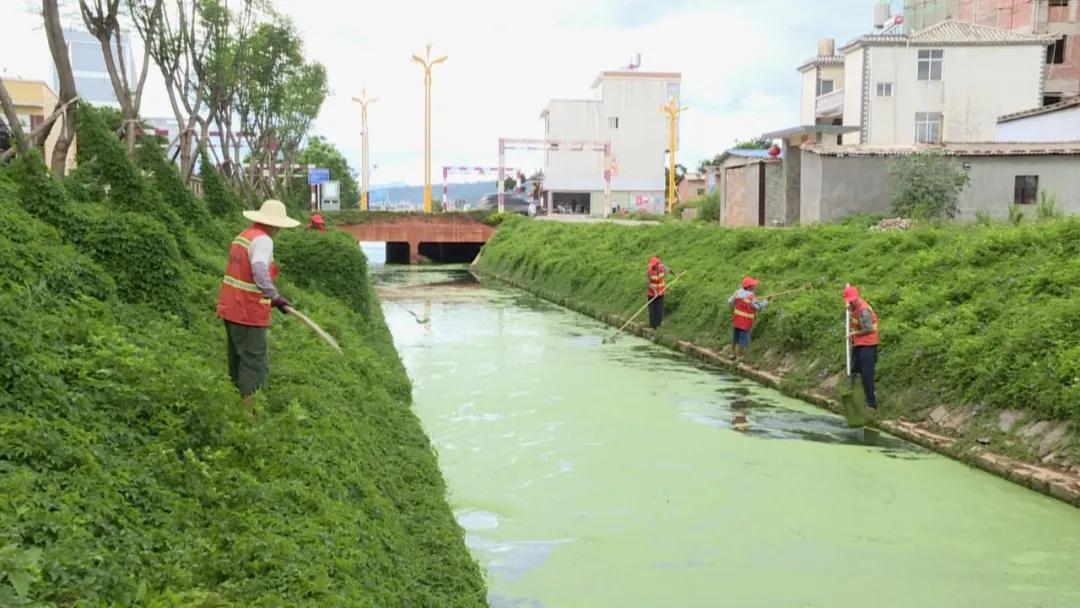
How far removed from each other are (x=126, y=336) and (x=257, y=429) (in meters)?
1.71

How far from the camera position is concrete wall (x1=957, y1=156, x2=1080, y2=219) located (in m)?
23.7

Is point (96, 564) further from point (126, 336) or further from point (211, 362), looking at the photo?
point (211, 362)

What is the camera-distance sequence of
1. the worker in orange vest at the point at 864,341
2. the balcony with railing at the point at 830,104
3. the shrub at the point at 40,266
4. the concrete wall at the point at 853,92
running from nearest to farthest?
1. the shrub at the point at 40,266
2. the worker in orange vest at the point at 864,341
3. the concrete wall at the point at 853,92
4. the balcony with railing at the point at 830,104

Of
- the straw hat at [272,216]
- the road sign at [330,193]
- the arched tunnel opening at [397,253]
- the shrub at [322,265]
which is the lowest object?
the arched tunnel opening at [397,253]

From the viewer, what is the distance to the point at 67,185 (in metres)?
11.7

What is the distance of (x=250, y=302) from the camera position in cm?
712

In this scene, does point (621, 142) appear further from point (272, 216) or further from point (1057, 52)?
point (272, 216)

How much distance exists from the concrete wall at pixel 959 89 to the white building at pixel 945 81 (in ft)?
0.13

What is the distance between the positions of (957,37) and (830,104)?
21.5 ft

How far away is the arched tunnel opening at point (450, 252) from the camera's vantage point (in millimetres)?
57269

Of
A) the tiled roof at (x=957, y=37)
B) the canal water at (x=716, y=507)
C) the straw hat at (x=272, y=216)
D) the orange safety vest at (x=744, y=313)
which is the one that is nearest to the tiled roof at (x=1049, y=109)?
the tiled roof at (x=957, y=37)

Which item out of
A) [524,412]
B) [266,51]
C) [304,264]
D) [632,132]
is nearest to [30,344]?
[524,412]

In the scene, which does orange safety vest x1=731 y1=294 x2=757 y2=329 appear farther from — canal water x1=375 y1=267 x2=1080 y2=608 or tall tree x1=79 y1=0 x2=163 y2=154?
tall tree x1=79 y1=0 x2=163 y2=154

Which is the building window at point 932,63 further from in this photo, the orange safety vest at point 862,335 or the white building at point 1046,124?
the orange safety vest at point 862,335
